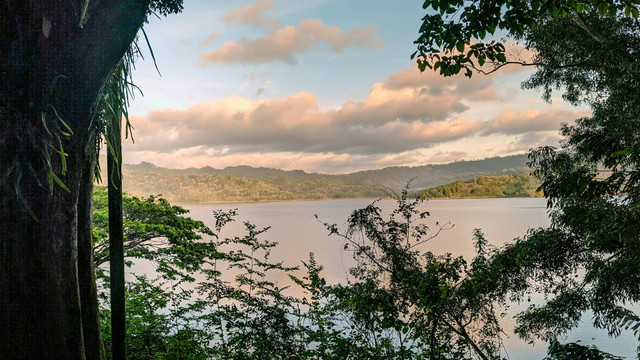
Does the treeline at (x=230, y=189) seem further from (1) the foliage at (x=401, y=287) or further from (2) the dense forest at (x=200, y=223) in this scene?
(2) the dense forest at (x=200, y=223)

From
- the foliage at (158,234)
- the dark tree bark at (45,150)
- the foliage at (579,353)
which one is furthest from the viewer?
the foliage at (158,234)

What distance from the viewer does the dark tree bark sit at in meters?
1.54

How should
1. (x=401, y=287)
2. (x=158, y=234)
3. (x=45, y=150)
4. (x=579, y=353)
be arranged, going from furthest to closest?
(x=158, y=234), (x=401, y=287), (x=579, y=353), (x=45, y=150)

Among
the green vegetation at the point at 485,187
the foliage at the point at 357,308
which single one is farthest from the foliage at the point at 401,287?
the green vegetation at the point at 485,187

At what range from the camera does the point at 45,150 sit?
5.19 feet

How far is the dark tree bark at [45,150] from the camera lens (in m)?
1.54

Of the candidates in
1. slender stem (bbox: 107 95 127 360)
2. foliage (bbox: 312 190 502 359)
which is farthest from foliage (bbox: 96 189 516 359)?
slender stem (bbox: 107 95 127 360)

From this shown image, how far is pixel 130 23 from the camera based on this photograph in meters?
1.81

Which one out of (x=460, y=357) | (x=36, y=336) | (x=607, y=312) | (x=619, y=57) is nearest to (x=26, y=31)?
(x=36, y=336)

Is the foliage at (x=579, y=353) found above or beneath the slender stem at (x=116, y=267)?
beneath

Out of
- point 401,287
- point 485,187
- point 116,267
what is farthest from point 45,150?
point 485,187

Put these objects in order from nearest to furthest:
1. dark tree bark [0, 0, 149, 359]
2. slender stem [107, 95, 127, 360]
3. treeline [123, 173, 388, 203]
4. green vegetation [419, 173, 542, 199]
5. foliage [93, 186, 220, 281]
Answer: dark tree bark [0, 0, 149, 359], slender stem [107, 95, 127, 360], foliage [93, 186, 220, 281], green vegetation [419, 173, 542, 199], treeline [123, 173, 388, 203]

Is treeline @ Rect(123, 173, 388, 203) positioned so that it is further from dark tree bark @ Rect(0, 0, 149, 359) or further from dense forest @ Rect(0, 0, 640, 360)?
dark tree bark @ Rect(0, 0, 149, 359)

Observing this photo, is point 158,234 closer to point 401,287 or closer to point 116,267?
point 116,267
